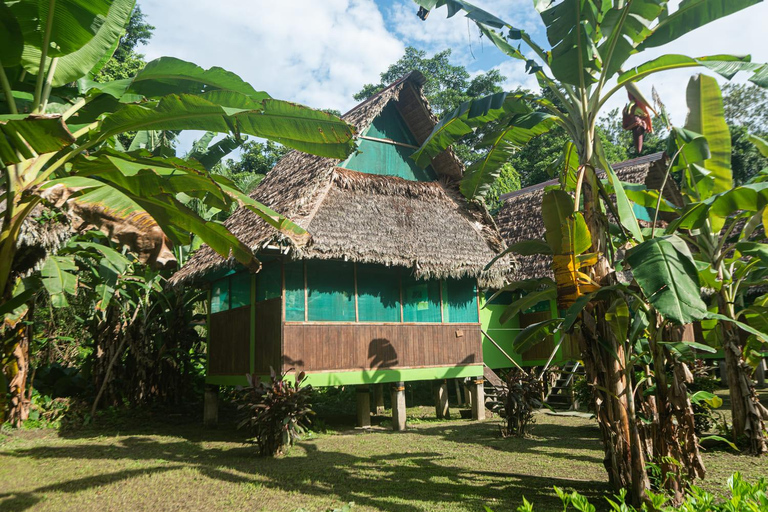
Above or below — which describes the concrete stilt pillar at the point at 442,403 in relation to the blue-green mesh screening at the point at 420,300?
below

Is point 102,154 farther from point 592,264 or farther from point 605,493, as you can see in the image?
point 605,493

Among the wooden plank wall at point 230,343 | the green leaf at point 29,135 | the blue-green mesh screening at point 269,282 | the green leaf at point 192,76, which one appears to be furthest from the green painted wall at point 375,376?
the green leaf at point 29,135

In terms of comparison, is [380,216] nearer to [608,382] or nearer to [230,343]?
[230,343]

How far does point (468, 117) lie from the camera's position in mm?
5137

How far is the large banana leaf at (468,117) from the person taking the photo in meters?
4.97

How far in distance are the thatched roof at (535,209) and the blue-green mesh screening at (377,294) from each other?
4670 millimetres

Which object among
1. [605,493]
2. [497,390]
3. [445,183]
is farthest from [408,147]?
[605,493]

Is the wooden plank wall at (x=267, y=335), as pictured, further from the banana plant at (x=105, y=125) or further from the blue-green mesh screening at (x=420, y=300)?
the banana plant at (x=105, y=125)

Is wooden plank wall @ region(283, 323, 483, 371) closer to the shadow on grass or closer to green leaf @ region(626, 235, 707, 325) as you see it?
the shadow on grass

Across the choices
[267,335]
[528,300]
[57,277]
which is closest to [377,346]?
[267,335]

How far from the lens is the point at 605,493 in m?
4.41

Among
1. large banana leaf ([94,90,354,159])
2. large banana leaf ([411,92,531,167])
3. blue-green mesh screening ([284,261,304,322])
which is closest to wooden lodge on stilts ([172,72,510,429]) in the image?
blue-green mesh screening ([284,261,304,322])

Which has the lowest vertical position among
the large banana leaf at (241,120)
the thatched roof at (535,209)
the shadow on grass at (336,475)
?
the shadow on grass at (336,475)

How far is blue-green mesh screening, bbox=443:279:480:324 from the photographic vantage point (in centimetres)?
1004
